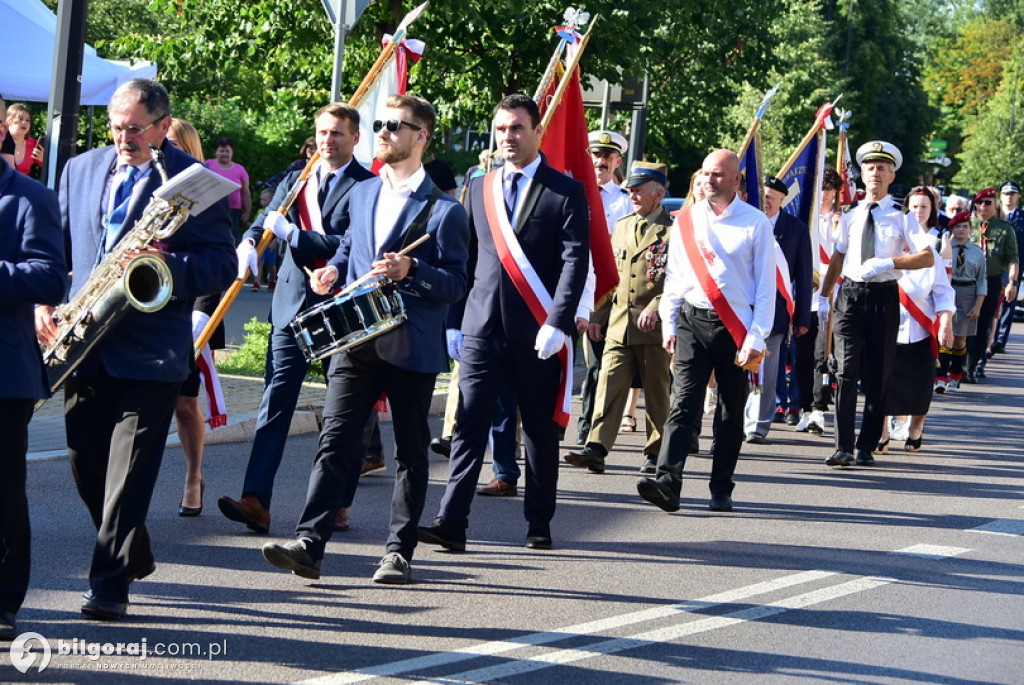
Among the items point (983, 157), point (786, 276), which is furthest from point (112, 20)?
point (983, 157)

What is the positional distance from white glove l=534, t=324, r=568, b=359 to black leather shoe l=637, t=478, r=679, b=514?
4.63ft

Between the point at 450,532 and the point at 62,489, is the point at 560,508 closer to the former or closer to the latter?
the point at 450,532

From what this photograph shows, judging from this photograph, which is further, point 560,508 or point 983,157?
point 983,157

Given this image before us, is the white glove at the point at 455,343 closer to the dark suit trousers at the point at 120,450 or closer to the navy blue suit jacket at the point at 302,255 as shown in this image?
the navy blue suit jacket at the point at 302,255

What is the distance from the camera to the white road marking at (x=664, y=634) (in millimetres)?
5668

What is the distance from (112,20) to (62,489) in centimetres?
2239

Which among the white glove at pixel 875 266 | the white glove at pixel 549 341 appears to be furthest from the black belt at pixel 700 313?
the white glove at pixel 875 266

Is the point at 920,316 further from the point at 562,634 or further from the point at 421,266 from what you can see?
the point at 562,634

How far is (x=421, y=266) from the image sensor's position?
6777 mm

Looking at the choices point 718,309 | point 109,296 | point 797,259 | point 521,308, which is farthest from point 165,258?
point 797,259

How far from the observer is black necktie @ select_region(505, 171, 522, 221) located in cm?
791

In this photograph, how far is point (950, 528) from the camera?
934 centimetres

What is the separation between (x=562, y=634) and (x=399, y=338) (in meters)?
1.45

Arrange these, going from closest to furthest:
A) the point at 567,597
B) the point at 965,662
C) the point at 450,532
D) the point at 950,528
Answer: the point at 965,662, the point at 567,597, the point at 450,532, the point at 950,528
